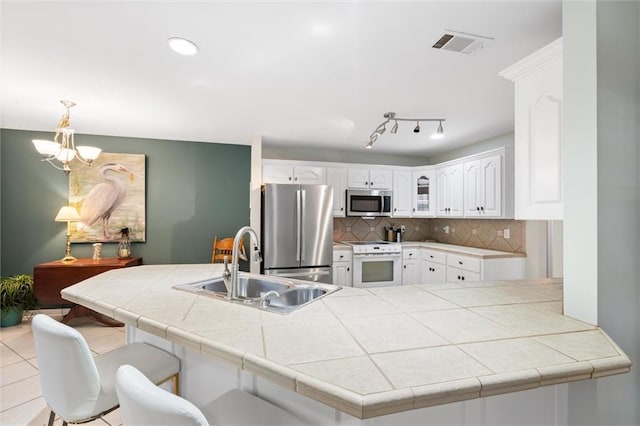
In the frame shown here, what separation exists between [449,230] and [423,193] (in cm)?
73

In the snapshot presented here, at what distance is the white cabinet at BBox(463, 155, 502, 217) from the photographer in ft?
11.6

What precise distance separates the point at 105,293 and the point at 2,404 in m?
1.48

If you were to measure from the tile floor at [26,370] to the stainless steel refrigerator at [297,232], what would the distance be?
1.79 meters

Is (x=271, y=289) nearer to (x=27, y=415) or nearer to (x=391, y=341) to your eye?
(x=391, y=341)

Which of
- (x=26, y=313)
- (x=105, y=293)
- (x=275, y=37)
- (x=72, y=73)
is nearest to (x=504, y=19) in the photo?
(x=275, y=37)

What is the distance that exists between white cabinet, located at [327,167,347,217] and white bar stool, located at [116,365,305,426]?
3517 millimetres

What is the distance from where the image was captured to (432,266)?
4.27m

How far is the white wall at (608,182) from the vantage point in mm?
1171

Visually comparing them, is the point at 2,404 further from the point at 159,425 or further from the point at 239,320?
the point at 159,425

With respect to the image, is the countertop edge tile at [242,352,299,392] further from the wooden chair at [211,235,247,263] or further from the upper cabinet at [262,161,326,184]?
the upper cabinet at [262,161,326,184]

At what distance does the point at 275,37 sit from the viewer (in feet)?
5.82

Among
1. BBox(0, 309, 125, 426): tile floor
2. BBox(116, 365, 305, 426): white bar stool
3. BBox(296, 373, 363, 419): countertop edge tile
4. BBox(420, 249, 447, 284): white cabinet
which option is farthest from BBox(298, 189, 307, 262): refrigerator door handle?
BBox(296, 373, 363, 419): countertop edge tile

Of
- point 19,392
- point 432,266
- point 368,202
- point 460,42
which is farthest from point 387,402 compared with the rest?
point 368,202

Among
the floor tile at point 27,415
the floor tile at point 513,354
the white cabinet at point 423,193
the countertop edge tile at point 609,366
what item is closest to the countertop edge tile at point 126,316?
the floor tile at point 513,354
